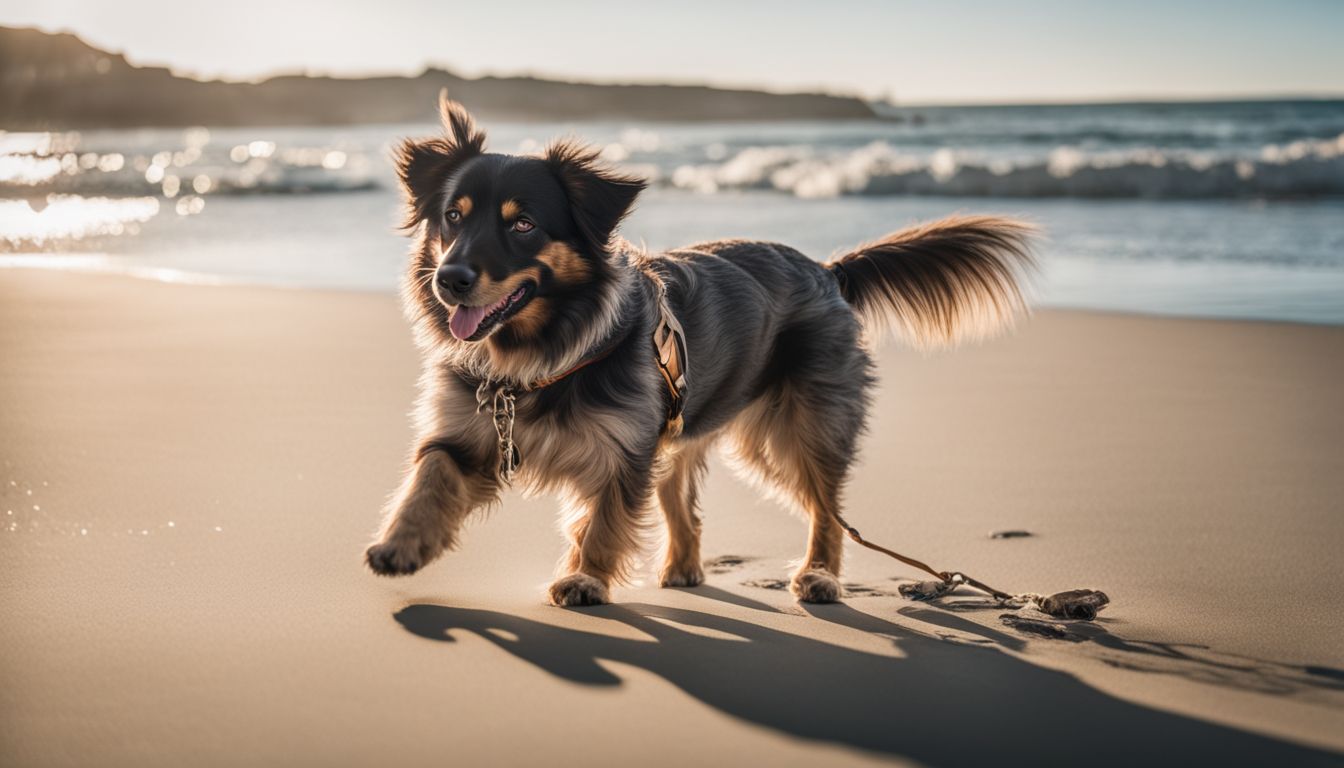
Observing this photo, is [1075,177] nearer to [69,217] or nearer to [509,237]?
[69,217]

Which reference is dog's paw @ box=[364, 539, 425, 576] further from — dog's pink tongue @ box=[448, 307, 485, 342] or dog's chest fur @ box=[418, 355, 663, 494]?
dog's pink tongue @ box=[448, 307, 485, 342]

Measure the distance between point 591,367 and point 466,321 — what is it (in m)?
0.39

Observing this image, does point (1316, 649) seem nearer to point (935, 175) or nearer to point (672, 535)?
point (672, 535)

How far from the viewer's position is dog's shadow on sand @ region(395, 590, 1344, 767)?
243 cm

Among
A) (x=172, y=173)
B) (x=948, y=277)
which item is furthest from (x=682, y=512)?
(x=172, y=173)

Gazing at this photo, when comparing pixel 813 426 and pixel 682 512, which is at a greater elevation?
pixel 813 426

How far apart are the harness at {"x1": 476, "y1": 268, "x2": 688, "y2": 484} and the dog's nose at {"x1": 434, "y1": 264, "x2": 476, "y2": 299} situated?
31 cm

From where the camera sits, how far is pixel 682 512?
13.7 ft

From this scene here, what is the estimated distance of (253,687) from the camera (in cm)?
269

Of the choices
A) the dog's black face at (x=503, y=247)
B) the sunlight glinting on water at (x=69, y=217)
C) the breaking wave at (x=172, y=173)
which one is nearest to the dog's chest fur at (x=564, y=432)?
the dog's black face at (x=503, y=247)

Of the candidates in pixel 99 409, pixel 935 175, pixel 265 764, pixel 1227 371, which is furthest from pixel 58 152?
pixel 265 764

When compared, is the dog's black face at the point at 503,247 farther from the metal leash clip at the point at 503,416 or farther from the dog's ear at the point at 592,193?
the metal leash clip at the point at 503,416

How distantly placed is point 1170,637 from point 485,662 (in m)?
1.70

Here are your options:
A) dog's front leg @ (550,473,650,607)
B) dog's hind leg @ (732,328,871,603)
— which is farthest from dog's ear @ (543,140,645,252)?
dog's hind leg @ (732,328,871,603)
